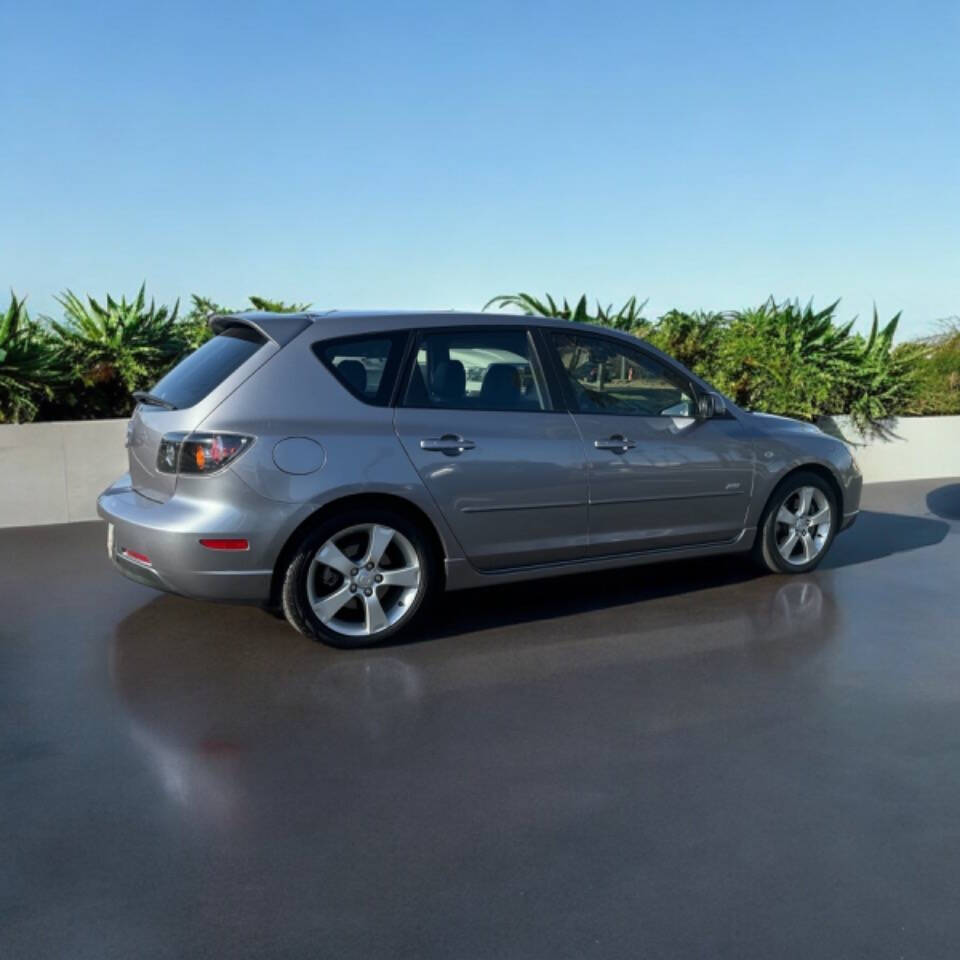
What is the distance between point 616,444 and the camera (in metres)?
6.27

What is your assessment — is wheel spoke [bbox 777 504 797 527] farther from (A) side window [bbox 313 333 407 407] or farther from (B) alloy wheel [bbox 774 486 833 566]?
(A) side window [bbox 313 333 407 407]

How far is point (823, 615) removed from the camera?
6359 mm

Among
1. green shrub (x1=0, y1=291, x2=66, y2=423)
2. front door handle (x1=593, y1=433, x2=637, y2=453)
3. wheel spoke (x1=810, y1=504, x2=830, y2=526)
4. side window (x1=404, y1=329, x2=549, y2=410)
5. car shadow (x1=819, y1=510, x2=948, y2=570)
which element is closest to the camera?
side window (x1=404, y1=329, x2=549, y2=410)

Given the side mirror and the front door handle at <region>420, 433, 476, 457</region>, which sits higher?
the side mirror

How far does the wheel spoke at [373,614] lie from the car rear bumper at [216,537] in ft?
1.67

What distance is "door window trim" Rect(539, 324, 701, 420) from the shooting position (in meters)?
6.23

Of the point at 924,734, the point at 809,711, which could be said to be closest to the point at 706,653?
the point at 809,711

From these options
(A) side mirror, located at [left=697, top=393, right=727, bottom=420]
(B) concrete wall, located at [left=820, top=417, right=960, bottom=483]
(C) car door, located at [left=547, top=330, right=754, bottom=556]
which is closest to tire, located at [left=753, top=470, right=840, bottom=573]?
(C) car door, located at [left=547, top=330, right=754, bottom=556]

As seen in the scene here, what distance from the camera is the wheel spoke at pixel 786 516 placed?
718cm

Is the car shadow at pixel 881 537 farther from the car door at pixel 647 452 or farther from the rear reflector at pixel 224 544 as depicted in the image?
the rear reflector at pixel 224 544

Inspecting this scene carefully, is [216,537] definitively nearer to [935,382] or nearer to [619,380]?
[619,380]

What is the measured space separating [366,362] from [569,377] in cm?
123

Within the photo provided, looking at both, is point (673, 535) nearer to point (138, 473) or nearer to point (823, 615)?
point (823, 615)

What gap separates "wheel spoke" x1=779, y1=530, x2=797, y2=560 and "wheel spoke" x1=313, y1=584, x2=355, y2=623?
3.14 metres
